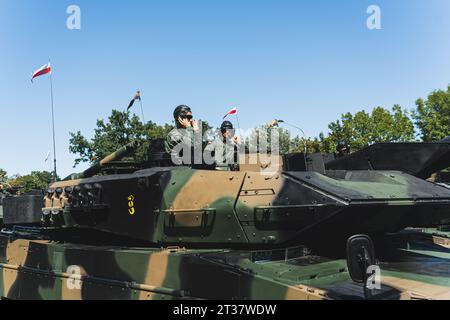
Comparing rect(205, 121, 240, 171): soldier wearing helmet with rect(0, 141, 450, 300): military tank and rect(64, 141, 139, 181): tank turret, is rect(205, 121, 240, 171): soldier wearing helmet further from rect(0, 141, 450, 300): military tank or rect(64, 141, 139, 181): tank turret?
rect(64, 141, 139, 181): tank turret

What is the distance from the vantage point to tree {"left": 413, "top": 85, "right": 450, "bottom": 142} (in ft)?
130

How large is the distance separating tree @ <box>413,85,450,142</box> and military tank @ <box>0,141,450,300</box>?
34.9 metres

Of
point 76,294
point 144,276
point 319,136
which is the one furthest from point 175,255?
point 319,136

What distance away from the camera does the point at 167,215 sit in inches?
255

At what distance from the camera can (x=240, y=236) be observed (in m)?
6.03

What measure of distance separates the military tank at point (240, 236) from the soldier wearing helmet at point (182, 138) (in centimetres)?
21

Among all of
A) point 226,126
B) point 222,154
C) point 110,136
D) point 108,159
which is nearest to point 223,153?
point 222,154

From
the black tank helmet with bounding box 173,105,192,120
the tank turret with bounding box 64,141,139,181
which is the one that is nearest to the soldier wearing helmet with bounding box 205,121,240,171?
the black tank helmet with bounding box 173,105,192,120

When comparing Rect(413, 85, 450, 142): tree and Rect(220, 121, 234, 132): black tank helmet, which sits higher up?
Rect(413, 85, 450, 142): tree

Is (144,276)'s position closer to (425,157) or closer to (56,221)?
(56,221)

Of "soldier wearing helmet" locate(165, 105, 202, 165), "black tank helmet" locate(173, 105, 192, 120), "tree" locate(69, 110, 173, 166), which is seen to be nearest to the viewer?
"soldier wearing helmet" locate(165, 105, 202, 165)

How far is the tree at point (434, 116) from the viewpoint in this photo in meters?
39.6

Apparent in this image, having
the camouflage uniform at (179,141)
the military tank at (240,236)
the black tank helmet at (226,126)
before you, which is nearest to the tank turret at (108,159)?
the military tank at (240,236)

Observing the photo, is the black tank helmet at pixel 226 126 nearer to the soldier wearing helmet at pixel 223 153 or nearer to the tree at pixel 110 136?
the soldier wearing helmet at pixel 223 153
